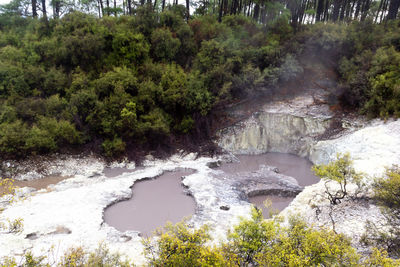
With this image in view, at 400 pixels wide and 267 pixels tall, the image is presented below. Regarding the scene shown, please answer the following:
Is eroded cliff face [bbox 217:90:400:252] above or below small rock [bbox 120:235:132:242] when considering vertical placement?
above

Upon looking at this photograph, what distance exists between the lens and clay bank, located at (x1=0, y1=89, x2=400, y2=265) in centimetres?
1430

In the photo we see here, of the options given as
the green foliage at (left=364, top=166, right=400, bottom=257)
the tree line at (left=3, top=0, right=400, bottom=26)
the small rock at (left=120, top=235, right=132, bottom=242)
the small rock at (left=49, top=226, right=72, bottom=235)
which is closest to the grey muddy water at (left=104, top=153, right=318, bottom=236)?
the small rock at (left=120, top=235, right=132, bottom=242)

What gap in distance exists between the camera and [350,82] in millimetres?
27172

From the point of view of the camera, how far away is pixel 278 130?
29.6 meters

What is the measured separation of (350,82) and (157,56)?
23517 millimetres

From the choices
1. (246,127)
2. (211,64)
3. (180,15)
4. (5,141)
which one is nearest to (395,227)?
(246,127)

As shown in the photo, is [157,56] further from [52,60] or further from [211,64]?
[52,60]

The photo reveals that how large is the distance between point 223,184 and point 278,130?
12.3 metres

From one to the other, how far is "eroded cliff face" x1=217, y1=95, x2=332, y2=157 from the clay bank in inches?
4.3

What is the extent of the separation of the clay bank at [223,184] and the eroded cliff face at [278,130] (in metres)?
0.11

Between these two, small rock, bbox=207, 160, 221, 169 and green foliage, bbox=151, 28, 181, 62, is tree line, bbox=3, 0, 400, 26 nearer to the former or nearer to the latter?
green foliage, bbox=151, 28, 181, 62

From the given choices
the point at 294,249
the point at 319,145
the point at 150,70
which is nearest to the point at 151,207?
the point at 294,249

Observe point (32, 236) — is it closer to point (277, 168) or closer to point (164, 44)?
point (277, 168)

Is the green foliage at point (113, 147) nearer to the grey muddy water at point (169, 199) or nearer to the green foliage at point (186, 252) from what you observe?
the grey muddy water at point (169, 199)
